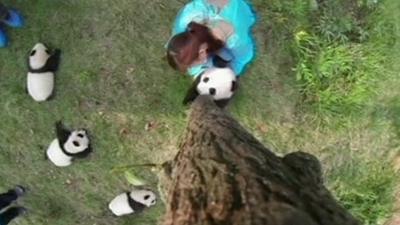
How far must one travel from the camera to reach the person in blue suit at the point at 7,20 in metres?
4.10

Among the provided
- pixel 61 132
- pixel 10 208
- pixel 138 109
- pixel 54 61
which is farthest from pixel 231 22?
pixel 10 208

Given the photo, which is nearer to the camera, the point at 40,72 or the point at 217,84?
the point at 217,84

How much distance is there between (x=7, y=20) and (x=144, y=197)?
1.33 m

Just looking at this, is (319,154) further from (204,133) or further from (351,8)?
(204,133)

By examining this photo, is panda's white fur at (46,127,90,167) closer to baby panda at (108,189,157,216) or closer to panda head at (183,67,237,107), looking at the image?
baby panda at (108,189,157,216)

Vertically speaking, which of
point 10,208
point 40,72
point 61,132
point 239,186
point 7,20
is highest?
point 7,20

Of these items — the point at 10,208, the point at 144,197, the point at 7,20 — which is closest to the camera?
the point at 7,20

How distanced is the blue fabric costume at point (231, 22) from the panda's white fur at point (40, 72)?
83 centimetres

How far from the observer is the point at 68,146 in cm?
425

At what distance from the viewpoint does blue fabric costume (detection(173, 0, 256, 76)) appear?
3910 mm

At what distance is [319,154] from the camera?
14.0ft

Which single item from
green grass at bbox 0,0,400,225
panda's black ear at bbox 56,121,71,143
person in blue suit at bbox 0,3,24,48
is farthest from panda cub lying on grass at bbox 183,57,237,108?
person in blue suit at bbox 0,3,24,48

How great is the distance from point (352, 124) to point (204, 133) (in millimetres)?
1714

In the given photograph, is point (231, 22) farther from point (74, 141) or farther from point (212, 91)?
point (74, 141)
